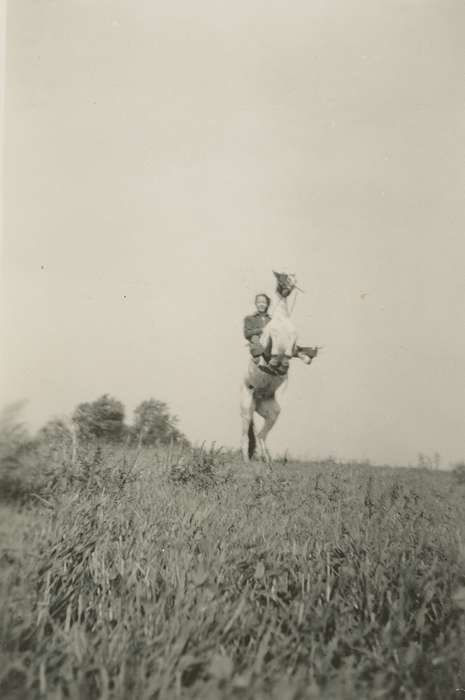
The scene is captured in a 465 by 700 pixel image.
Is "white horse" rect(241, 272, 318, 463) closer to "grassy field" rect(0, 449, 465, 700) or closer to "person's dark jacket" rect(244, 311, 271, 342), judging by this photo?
"person's dark jacket" rect(244, 311, 271, 342)

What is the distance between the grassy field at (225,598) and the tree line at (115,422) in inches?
15.0

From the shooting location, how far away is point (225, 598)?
1.76m

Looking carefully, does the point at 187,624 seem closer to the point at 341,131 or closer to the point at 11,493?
the point at 11,493

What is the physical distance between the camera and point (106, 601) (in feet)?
5.72

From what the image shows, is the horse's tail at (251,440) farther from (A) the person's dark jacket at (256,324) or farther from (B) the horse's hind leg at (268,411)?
(A) the person's dark jacket at (256,324)

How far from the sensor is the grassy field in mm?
1360

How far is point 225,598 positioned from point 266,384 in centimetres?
470

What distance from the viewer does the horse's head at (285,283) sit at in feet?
11.5

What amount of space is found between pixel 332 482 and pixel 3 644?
260 cm

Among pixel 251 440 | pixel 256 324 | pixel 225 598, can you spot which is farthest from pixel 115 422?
pixel 251 440

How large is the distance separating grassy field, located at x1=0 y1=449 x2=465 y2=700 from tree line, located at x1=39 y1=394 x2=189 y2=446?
0.38 m

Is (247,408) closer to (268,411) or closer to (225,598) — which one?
(268,411)

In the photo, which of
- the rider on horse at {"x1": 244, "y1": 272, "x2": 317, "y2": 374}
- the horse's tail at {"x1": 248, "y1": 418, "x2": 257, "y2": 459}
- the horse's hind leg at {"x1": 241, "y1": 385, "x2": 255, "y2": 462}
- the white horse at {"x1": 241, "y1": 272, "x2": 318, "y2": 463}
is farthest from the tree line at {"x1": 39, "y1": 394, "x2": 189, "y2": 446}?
the horse's tail at {"x1": 248, "y1": 418, "x2": 257, "y2": 459}

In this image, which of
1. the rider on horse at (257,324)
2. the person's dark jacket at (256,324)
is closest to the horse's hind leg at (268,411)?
the rider on horse at (257,324)
